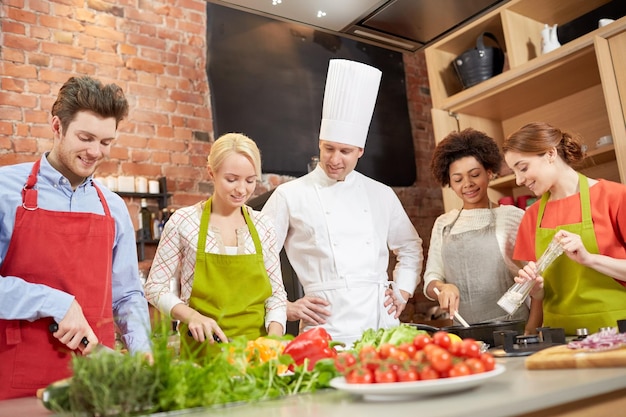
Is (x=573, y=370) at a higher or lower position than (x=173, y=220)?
lower

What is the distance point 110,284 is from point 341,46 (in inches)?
141

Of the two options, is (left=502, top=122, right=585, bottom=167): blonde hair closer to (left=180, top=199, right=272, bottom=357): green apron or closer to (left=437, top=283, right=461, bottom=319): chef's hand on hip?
(left=437, top=283, right=461, bottom=319): chef's hand on hip

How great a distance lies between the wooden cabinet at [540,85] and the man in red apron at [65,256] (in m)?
2.20

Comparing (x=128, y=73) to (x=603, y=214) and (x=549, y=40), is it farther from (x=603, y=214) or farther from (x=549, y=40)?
(x=603, y=214)

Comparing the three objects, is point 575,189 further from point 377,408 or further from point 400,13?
point 377,408

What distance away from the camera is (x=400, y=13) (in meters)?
1.99

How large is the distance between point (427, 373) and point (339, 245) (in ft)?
4.85

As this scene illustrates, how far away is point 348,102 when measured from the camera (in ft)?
8.10

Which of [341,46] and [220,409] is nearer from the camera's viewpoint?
[220,409]

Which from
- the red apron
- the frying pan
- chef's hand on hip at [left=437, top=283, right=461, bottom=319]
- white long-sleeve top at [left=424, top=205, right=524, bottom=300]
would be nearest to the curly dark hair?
white long-sleeve top at [left=424, top=205, right=524, bottom=300]

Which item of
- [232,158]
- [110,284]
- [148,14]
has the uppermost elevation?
[148,14]

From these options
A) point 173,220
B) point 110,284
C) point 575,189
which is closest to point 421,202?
point 575,189

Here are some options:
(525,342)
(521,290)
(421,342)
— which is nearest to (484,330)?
(525,342)

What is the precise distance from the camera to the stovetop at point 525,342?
1322 mm
